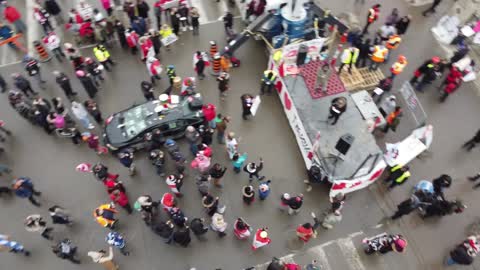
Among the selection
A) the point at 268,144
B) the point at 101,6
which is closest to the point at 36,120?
the point at 101,6

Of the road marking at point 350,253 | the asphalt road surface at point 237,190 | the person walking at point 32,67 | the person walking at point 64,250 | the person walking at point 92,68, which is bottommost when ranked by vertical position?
the road marking at point 350,253

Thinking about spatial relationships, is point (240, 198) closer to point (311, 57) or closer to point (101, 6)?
point (311, 57)

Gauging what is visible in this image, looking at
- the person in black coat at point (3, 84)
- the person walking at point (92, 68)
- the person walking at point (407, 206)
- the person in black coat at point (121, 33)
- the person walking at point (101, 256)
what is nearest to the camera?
the person walking at point (101, 256)

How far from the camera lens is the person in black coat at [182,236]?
11391 millimetres

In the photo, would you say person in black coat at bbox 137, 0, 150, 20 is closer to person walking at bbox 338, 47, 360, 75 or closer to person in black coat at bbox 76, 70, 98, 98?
person in black coat at bbox 76, 70, 98, 98

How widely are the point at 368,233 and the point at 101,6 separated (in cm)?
1526

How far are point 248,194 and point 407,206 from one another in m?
4.93

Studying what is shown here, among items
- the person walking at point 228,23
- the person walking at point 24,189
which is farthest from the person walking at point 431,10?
the person walking at point 24,189

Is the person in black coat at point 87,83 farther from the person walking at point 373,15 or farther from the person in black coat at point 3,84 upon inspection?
the person walking at point 373,15

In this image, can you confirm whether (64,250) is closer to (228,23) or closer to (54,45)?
(54,45)

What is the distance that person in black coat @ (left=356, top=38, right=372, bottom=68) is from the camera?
15656 mm

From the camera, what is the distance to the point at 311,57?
15758 mm

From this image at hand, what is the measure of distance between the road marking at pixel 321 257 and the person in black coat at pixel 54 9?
46.8 feet

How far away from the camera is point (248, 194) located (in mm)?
12586
